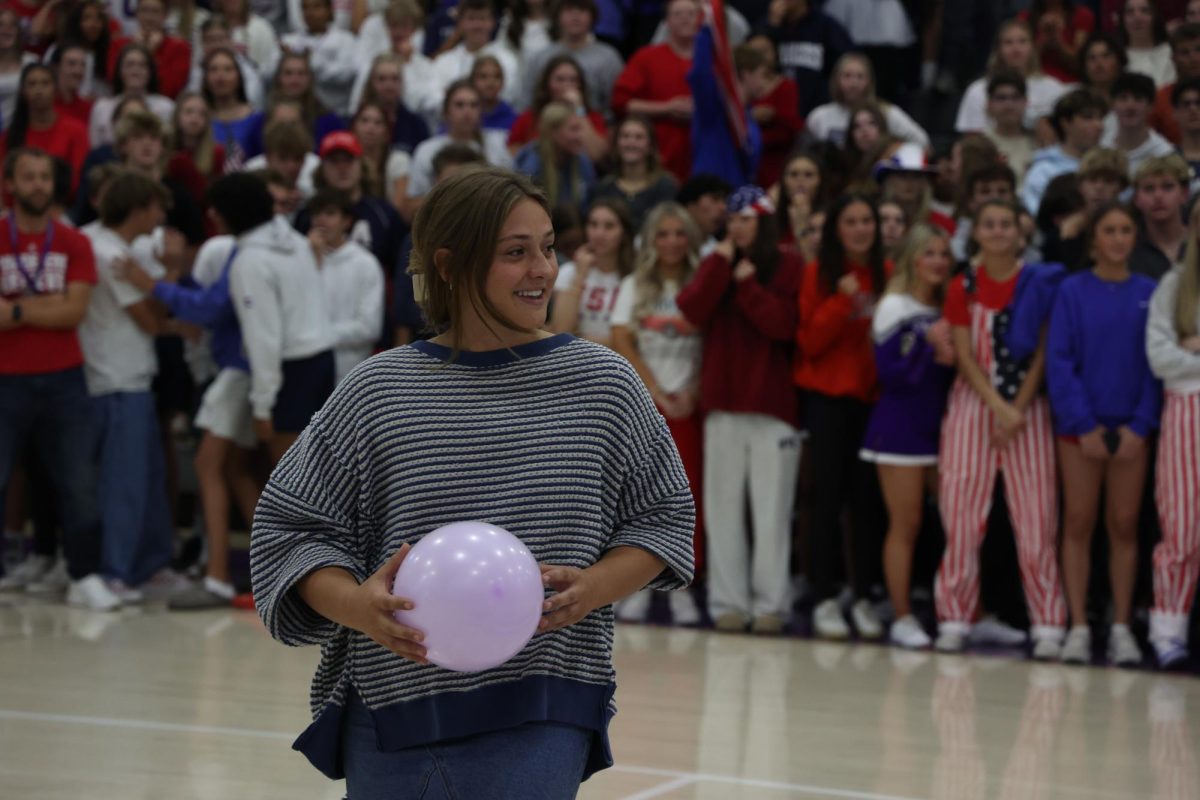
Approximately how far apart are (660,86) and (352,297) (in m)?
3.13

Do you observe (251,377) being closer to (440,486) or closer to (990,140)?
(990,140)

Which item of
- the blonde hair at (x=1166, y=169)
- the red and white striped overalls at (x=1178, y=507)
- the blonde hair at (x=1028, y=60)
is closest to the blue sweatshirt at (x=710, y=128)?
the blonde hair at (x=1028, y=60)

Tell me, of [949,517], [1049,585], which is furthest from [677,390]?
[1049,585]

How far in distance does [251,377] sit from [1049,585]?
4.03 m

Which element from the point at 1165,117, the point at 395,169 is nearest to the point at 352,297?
the point at 395,169

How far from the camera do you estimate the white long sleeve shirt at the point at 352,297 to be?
8945 millimetres

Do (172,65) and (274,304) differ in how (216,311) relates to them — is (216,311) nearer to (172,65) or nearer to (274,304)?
(274,304)

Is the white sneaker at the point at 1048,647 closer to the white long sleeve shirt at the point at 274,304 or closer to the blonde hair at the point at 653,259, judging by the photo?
the blonde hair at the point at 653,259

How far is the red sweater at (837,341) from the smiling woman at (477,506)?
5.42m

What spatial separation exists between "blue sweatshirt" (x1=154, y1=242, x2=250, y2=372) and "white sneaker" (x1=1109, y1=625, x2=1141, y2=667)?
4.39 metres

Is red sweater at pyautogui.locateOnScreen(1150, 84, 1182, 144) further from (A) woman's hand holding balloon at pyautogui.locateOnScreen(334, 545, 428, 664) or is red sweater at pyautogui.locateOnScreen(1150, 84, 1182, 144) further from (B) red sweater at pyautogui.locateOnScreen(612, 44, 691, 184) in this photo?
(A) woman's hand holding balloon at pyautogui.locateOnScreen(334, 545, 428, 664)

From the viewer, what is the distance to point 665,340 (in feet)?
28.1

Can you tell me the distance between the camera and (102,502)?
28.9 ft

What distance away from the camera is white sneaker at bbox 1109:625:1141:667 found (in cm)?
761
